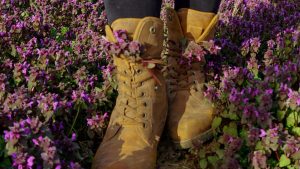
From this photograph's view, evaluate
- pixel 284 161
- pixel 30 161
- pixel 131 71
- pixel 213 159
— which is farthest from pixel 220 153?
pixel 30 161

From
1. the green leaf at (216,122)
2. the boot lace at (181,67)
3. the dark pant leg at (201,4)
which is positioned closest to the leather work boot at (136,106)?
the boot lace at (181,67)

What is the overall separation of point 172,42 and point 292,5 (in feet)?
9.56

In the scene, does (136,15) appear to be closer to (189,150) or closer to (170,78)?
(170,78)

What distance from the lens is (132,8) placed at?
10.7ft

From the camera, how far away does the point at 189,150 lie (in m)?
3.57

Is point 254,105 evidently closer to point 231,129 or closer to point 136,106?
point 231,129

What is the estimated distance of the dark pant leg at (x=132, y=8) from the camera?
3.24 metres

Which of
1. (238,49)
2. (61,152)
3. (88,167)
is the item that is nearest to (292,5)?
(238,49)

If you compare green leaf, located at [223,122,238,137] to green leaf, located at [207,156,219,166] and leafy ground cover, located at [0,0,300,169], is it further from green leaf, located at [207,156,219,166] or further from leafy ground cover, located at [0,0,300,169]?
green leaf, located at [207,156,219,166]

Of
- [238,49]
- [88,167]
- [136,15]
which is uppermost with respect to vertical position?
[136,15]

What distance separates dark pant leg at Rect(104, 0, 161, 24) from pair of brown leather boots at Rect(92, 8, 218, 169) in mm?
42

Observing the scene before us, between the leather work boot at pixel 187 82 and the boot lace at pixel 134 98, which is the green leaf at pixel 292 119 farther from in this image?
the boot lace at pixel 134 98

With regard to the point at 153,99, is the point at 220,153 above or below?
below

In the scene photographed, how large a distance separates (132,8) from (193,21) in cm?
70
